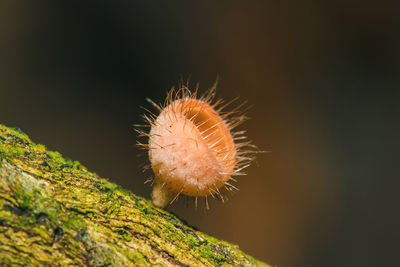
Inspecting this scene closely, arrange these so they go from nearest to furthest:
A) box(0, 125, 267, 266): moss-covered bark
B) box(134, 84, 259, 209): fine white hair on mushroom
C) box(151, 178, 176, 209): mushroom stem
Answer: box(0, 125, 267, 266): moss-covered bark, box(134, 84, 259, 209): fine white hair on mushroom, box(151, 178, 176, 209): mushroom stem

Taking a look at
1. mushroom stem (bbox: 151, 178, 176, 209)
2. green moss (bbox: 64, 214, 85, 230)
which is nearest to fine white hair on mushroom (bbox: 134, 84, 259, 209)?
mushroom stem (bbox: 151, 178, 176, 209)

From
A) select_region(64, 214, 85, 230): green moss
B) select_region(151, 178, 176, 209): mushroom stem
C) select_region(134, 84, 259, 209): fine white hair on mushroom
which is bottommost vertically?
select_region(64, 214, 85, 230): green moss

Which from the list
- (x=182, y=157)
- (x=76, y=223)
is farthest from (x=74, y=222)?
(x=182, y=157)

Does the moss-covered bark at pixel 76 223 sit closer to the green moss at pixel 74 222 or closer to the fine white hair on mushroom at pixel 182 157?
the green moss at pixel 74 222

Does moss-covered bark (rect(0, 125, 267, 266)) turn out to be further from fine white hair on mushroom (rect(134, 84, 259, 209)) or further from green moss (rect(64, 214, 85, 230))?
fine white hair on mushroom (rect(134, 84, 259, 209))

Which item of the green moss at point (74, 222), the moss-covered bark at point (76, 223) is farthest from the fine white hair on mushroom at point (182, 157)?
the green moss at point (74, 222)

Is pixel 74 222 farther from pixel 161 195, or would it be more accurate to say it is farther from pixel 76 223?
pixel 161 195

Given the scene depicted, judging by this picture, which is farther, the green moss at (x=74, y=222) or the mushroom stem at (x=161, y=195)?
the mushroom stem at (x=161, y=195)

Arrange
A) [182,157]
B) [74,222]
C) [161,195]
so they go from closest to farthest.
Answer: [74,222]
[182,157]
[161,195]
